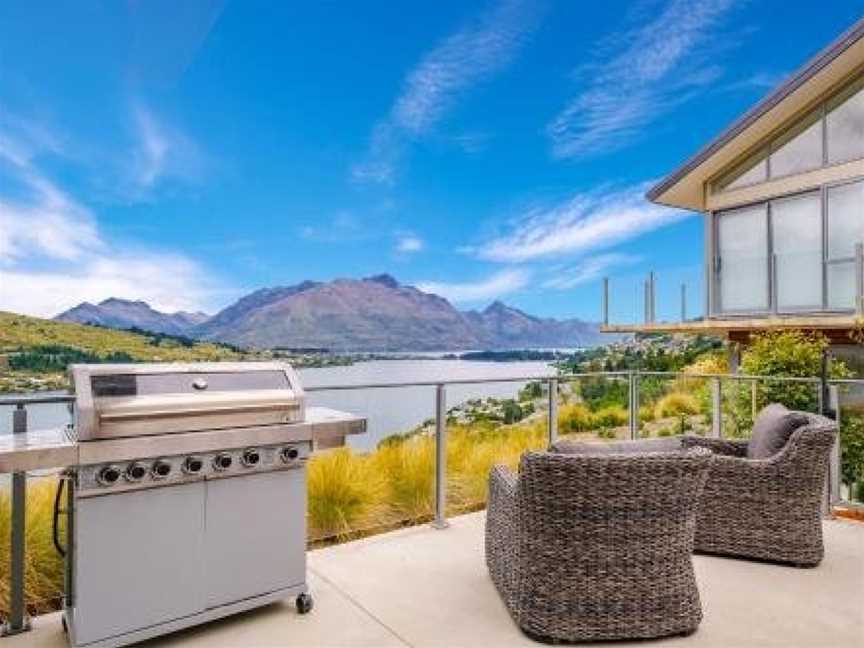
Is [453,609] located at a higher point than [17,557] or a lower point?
lower

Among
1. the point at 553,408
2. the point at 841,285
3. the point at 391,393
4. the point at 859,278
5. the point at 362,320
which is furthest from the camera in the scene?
the point at 362,320

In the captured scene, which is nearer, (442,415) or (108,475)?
(108,475)

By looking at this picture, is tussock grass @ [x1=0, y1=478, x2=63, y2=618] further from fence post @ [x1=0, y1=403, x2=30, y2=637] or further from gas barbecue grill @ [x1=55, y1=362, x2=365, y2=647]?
gas barbecue grill @ [x1=55, y1=362, x2=365, y2=647]

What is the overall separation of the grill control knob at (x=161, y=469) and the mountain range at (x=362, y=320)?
19.8 ft

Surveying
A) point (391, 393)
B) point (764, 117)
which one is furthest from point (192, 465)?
point (764, 117)

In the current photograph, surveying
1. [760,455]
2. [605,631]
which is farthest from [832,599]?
[605,631]

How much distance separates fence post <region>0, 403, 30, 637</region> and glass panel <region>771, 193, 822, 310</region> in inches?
428

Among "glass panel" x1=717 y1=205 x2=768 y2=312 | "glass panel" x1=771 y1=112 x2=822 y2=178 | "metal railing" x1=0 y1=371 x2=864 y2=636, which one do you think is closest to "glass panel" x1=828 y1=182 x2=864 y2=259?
"glass panel" x1=771 y1=112 x2=822 y2=178

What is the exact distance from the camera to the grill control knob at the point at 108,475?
2.69 meters

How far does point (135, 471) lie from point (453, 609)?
162cm

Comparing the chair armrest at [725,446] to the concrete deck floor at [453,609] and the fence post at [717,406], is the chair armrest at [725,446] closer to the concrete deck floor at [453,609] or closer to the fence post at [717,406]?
the concrete deck floor at [453,609]

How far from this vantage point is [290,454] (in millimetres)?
3182

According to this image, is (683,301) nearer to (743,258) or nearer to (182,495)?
(743,258)

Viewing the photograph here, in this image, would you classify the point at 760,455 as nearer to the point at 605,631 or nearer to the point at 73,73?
the point at 605,631
